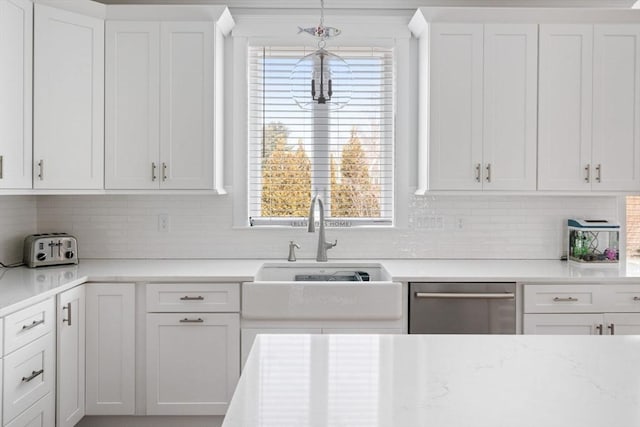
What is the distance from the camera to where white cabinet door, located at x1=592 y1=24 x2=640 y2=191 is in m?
3.20

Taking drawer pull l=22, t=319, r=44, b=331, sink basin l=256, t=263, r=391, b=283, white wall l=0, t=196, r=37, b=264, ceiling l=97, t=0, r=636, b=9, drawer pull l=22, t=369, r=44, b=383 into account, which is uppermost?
ceiling l=97, t=0, r=636, b=9

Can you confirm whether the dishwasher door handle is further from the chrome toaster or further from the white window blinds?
the chrome toaster

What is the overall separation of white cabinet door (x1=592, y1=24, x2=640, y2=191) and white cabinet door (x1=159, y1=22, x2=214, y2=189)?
7.39 feet

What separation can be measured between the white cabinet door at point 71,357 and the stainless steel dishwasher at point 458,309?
66.8 inches

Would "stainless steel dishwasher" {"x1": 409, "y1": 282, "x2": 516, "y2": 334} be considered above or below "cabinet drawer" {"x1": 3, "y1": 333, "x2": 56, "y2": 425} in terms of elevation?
above

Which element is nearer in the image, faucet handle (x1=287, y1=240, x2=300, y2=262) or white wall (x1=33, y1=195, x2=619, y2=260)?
faucet handle (x1=287, y1=240, x2=300, y2=262)

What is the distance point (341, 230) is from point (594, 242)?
61.4 inches

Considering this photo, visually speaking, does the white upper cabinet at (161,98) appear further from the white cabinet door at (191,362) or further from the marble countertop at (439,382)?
the marble countertop at (439,382)

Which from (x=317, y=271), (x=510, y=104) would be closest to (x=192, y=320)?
(x=317, y=271)

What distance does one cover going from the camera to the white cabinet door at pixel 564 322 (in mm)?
2887

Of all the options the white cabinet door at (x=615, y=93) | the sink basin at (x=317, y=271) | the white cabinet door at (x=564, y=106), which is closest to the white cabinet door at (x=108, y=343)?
the sink basin at (x=317, y=271)

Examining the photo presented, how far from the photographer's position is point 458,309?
2875 mm

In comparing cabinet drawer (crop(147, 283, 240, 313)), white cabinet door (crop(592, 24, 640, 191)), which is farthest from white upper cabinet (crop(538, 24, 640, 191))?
cabinet drawer (crop(147, 283, 240, 313))

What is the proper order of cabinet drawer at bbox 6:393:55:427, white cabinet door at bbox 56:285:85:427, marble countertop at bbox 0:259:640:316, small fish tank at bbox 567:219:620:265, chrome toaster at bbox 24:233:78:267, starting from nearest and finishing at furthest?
cabinet drawer at bbox 6:393:55:427 → white cabinet door at bbox 56:285:85:427 → marble countertop at bbox 0:259:640:316 → chrome toaster at bbox 24:233:78:267 → small fish tank at bbox 567:219:620:265
